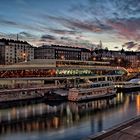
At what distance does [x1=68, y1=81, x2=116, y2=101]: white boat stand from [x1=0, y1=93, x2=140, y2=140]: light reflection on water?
209 cm

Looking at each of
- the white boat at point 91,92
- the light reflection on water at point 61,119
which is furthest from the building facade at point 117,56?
the light reflection on water at point 61,119

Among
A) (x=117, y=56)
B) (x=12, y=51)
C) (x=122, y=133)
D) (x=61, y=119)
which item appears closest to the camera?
(x=122, y=133)

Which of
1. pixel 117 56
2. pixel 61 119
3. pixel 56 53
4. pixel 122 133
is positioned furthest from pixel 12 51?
pixel 122 133

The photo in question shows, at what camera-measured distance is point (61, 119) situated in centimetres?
3069

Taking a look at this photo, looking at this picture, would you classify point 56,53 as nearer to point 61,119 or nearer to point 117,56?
point 117,56

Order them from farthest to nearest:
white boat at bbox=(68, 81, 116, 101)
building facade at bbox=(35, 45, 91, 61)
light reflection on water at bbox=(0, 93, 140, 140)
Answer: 1. building facade at bbox=(35, 45, 91, 61)
2. white boat at bbox=(68, 81, 116, 101)
3. light reflection on water at bbox=(0, 93, 140, 140)

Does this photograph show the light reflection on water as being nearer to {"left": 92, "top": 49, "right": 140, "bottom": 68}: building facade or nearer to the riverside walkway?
the riverside walkway

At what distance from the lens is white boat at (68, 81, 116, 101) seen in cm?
4266

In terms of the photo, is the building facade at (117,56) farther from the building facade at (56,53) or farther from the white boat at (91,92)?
the white boat at (91,92)

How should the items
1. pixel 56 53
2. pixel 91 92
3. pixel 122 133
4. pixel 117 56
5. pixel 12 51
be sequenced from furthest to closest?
pixel 117 56, pixel 56 53, pixel 12 51, pixel 91 92, pixel 122 133

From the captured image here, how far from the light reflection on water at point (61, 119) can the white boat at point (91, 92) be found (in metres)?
2.09

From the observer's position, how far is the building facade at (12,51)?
9150 cm

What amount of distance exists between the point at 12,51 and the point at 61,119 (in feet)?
218

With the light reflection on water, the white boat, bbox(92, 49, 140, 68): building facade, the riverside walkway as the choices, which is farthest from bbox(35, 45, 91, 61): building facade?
the riverside walkway
